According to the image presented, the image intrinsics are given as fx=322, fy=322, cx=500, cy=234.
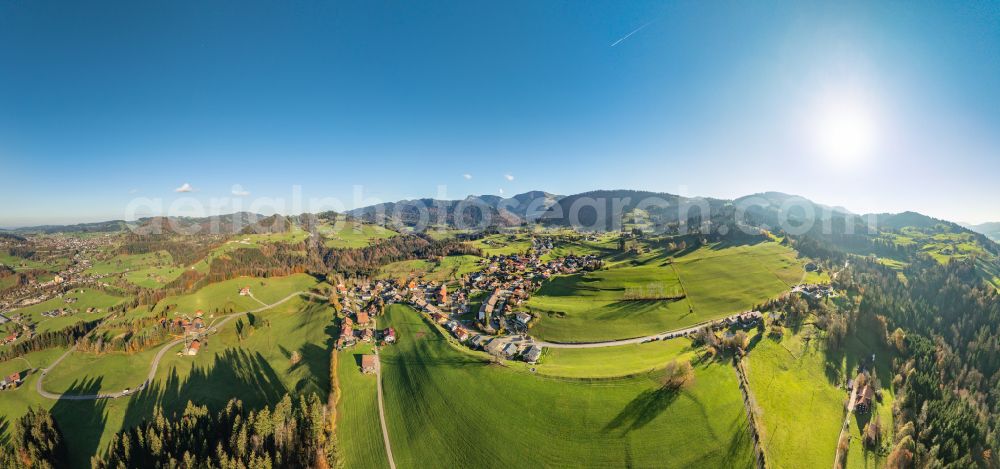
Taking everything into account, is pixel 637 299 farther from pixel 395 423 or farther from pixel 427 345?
pixel 395 423

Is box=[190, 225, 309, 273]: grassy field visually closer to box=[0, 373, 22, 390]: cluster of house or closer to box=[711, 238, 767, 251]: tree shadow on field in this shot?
box=[0, 373, 22, 390]: cluster of house

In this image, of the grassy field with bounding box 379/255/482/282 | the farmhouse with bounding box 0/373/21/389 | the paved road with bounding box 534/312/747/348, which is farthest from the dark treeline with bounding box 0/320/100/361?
the paved road with bounding box 534/312/747/348

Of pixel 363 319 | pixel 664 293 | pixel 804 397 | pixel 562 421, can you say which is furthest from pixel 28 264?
pixel 804 397

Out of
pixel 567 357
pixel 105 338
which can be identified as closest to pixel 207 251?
pixel 105 338

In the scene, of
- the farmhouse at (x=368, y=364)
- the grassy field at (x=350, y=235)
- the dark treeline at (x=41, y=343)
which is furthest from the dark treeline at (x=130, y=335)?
the grassy field at (x=350, y=235)

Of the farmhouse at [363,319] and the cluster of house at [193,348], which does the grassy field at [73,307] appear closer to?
the cluster of house at [193,348]

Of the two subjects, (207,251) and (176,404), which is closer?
(176,404)
